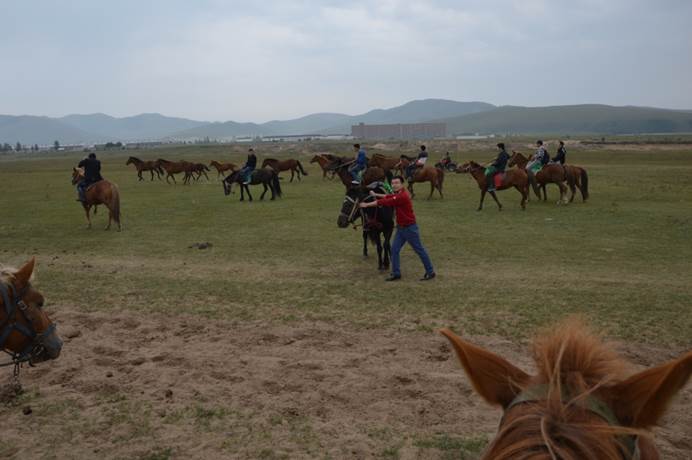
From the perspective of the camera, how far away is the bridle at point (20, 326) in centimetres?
375

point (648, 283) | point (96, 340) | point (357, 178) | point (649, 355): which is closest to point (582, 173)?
point (357, 178)

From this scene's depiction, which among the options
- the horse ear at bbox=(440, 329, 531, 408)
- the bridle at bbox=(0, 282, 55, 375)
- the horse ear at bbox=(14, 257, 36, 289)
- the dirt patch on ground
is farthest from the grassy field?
the horse ear at bbox=(440, 329, 531, 408)

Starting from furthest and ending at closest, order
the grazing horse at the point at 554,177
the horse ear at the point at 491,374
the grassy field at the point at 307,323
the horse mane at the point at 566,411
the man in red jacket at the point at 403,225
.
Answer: the grazing horse at the point at 554,177 → the man in red jacket at the point at 403,225 → the grassy field at the point at 307,323 → the horse ear at the point at 491,374 → the horse mane at the point at 566,411

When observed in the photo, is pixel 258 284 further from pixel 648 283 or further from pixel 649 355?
pixel 648 283

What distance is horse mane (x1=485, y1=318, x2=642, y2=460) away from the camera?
1.19 m

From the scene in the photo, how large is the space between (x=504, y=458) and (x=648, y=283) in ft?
28.5

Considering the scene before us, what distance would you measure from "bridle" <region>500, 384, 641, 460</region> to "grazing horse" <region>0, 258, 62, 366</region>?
3831 millimetres

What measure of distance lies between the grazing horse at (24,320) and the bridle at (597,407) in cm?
383

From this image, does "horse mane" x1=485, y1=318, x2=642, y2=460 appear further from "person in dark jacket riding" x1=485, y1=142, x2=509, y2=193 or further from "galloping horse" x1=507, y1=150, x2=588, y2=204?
"galloping horse" x1=507, y1=150, x2=588, y2=204

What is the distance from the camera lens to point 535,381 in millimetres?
1504

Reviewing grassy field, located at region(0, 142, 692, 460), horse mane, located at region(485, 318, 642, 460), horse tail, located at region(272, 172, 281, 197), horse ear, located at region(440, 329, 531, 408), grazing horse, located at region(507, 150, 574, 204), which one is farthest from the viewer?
horse tail, located at region(272, 172, 281, 197)


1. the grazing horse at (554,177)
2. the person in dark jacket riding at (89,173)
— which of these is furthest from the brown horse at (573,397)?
the grazing horse at (554,177)

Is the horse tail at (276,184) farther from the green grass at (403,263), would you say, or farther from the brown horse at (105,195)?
the brown horse at (105,195)

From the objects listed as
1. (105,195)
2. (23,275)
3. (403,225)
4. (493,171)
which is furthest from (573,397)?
(493,171)
